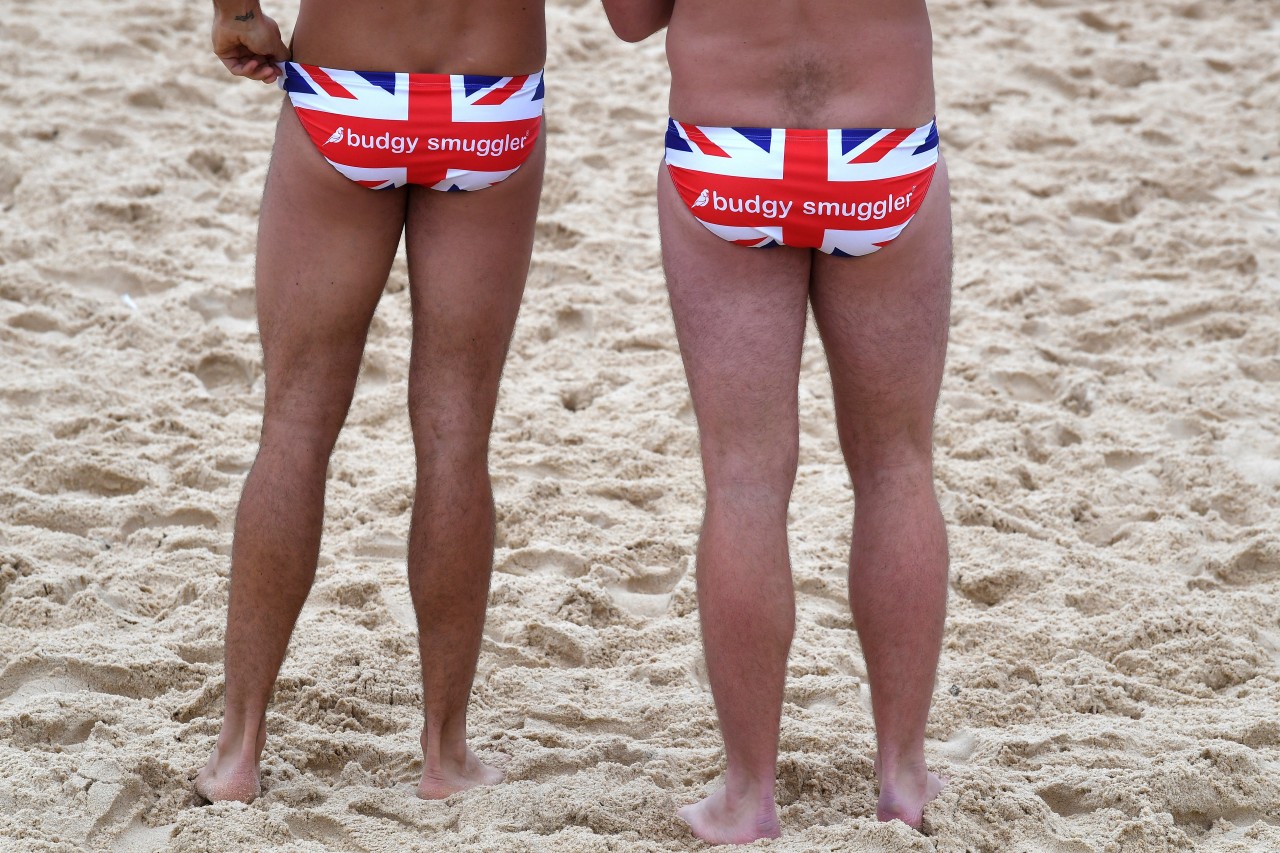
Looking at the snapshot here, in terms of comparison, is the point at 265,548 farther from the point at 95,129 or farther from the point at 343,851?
the point at 95,129

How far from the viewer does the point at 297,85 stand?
252cm

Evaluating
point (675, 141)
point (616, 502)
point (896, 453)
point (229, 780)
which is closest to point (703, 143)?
point (675, 141)

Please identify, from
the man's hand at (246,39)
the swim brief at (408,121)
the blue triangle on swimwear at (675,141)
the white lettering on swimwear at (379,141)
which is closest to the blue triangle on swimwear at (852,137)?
the blue triangle on swimwear at (675,141)

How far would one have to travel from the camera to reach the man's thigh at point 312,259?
2.54 meters

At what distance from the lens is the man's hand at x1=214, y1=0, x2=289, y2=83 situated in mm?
2529

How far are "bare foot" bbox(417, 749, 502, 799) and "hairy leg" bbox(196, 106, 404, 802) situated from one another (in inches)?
12.5

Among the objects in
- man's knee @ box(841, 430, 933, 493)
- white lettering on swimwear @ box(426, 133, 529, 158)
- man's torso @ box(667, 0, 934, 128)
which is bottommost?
man's knee @ box(841, 430, 933, 493)

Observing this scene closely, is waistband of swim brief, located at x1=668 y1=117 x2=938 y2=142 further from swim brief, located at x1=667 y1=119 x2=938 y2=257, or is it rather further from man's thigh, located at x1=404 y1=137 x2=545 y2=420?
man's thigh, located at x1=404 y1=137 x2=545 y2=420

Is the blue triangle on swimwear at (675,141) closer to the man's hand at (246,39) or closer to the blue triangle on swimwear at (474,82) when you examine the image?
the blue triangle on swimwear at (474,82)

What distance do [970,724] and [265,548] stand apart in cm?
153

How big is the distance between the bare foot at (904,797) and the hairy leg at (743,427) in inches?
11.4

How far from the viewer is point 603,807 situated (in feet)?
8.82

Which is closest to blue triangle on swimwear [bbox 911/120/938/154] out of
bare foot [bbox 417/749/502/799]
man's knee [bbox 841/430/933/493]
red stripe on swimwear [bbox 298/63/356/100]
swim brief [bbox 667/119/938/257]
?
swim brief [bbox 667/119/938/257]

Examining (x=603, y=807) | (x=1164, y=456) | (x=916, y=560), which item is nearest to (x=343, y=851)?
(x=603, y=807)
